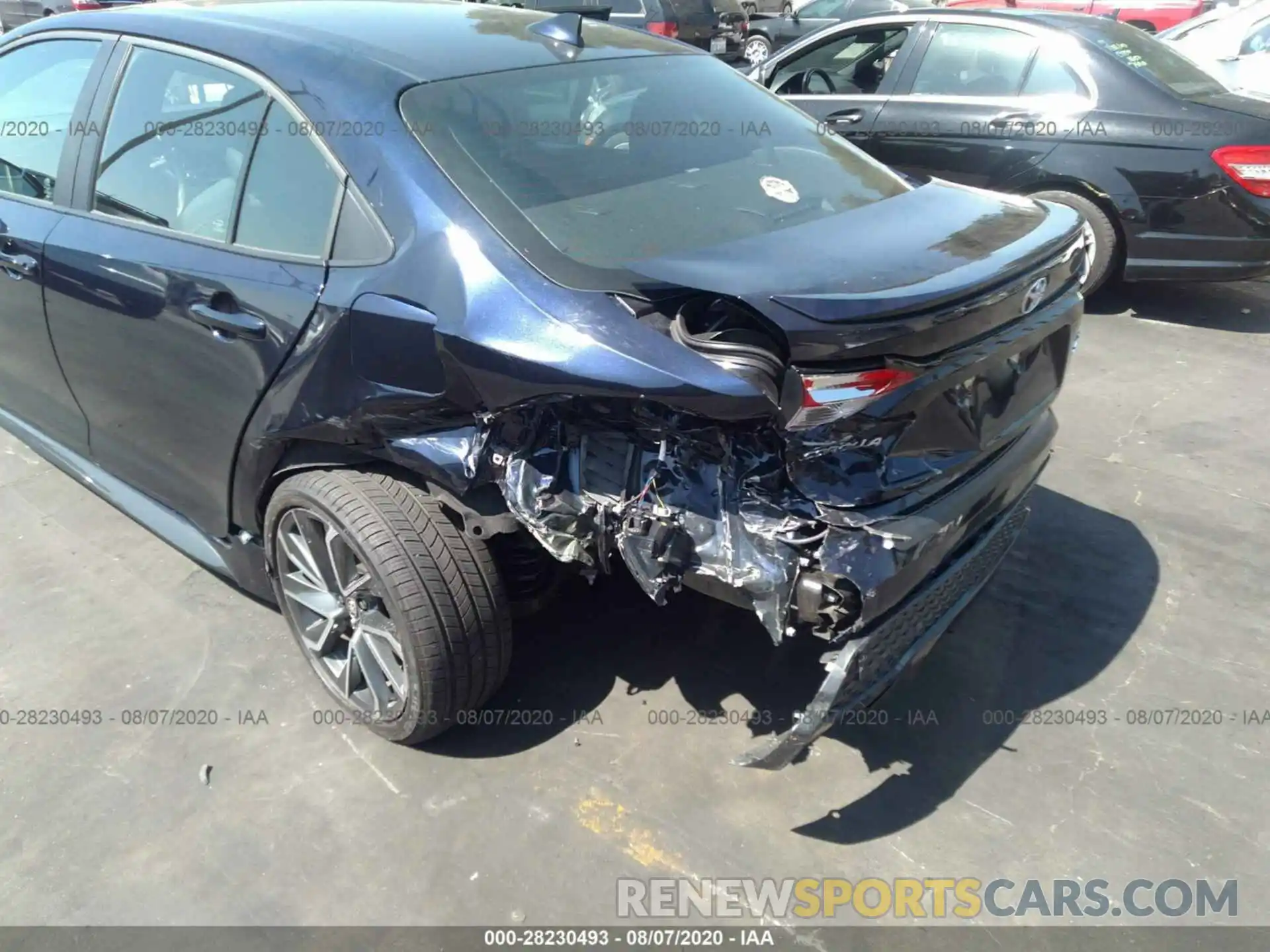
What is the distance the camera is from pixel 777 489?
210 centimetres

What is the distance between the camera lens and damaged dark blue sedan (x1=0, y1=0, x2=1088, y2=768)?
6.75 feet

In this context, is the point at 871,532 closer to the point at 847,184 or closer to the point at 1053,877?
the point at 1053,877

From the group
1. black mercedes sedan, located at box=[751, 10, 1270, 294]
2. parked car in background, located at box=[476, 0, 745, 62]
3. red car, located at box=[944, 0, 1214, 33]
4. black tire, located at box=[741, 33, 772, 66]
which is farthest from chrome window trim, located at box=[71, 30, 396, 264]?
red car, located at box=[944, 0, 1214, 33]

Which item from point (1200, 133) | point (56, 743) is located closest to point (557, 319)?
point (56, 743)

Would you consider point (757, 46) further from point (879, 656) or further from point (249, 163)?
point (879, 656)

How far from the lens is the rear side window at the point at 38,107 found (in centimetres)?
319

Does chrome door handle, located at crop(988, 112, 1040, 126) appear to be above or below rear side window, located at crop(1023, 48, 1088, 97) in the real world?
below

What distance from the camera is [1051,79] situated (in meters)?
5.68

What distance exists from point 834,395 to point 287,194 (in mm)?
1566

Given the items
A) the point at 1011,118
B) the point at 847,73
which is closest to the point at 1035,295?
the point at 1011,118

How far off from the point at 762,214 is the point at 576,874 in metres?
1.76

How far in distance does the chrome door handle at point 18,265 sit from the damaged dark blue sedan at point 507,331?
0.08 feet

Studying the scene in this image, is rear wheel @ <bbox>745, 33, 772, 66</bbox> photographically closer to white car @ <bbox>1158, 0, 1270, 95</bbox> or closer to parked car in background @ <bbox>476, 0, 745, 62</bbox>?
parked car in background @ <bbox>476, 0, 745, 62</bbox>

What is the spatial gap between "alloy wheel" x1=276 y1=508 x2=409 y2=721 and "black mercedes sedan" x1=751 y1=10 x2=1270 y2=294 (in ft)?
11.9
